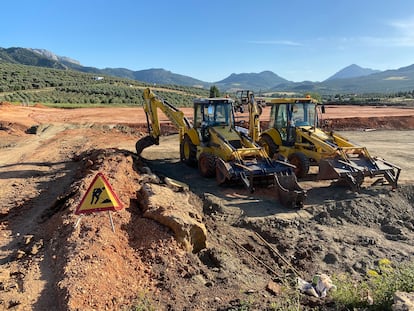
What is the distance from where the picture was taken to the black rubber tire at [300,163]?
12.5m

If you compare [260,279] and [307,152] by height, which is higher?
[307,152]

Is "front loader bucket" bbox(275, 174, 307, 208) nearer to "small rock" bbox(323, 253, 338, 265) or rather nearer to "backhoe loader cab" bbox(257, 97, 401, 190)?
"backhoe loader cab" bbox(257, 97, 401, 190)

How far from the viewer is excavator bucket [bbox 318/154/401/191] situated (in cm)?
1096

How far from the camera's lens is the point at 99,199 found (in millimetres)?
6344

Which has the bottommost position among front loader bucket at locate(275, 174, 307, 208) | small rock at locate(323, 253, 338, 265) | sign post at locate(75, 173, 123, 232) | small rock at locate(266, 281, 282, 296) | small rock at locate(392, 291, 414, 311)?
small rock at locate(323, 253, 338, 265)

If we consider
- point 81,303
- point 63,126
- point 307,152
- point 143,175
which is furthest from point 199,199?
point 63,126

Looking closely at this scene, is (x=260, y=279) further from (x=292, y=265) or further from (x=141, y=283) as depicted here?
(x=141, y=283)

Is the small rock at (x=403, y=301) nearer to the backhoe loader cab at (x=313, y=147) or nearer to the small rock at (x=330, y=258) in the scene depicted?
the small rock at (x=330, y=258)

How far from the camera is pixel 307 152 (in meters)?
12.8

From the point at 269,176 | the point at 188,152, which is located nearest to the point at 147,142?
the point at 188,152

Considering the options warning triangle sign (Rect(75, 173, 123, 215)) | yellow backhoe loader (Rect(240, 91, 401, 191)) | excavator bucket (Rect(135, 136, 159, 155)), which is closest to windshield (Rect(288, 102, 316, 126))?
yellow backhoe loader (Rect(240, 91, 401, 191))

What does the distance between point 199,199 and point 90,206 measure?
4.39 m

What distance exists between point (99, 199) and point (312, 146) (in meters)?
8.08

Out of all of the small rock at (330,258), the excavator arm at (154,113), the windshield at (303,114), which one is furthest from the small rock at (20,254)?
the windshield at (303,114)
